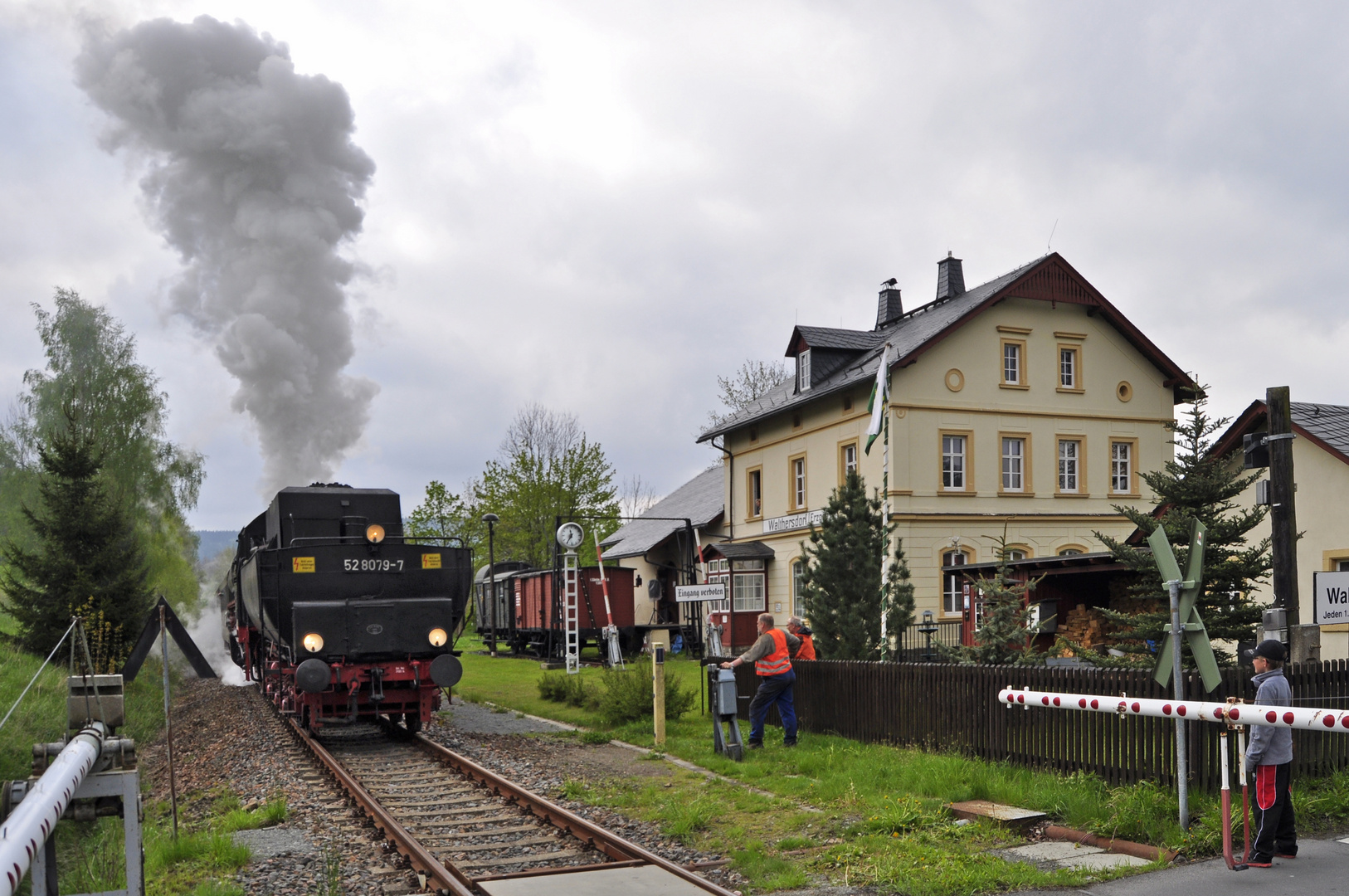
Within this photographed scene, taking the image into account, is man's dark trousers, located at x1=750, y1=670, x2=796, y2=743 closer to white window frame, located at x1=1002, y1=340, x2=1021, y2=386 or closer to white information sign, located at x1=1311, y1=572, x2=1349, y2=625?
white information sign, located at x1=1311, y1=572, x2=1349, y2=625

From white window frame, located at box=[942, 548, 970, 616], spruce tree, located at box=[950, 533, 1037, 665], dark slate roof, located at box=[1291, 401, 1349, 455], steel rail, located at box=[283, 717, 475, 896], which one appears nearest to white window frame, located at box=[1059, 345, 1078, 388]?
white window frame, located at box=[942, 548, 970, 616]

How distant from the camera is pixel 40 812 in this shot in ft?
12.0

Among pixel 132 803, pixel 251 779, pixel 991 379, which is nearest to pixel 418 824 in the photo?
pixel 251 779

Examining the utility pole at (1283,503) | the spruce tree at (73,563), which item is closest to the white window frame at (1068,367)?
the utility pole at (1283,503)

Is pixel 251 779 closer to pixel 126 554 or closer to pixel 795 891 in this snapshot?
pixel 795 891

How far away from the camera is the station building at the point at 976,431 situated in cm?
2958

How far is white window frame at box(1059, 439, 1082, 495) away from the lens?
104 ft

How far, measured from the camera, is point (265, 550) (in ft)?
47.9

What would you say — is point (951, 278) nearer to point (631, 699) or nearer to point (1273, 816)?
point (631, 699)

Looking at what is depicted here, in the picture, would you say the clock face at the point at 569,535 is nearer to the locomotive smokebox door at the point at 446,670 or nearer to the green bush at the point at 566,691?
the green bush at the point at 566,691

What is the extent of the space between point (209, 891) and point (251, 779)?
202 inches

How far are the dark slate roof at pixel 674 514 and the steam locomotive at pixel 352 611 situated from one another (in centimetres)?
2191

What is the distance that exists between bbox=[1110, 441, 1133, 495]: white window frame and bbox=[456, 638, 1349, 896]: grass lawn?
75.1ft

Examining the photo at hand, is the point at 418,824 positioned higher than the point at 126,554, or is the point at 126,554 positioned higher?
the point at 126,554
